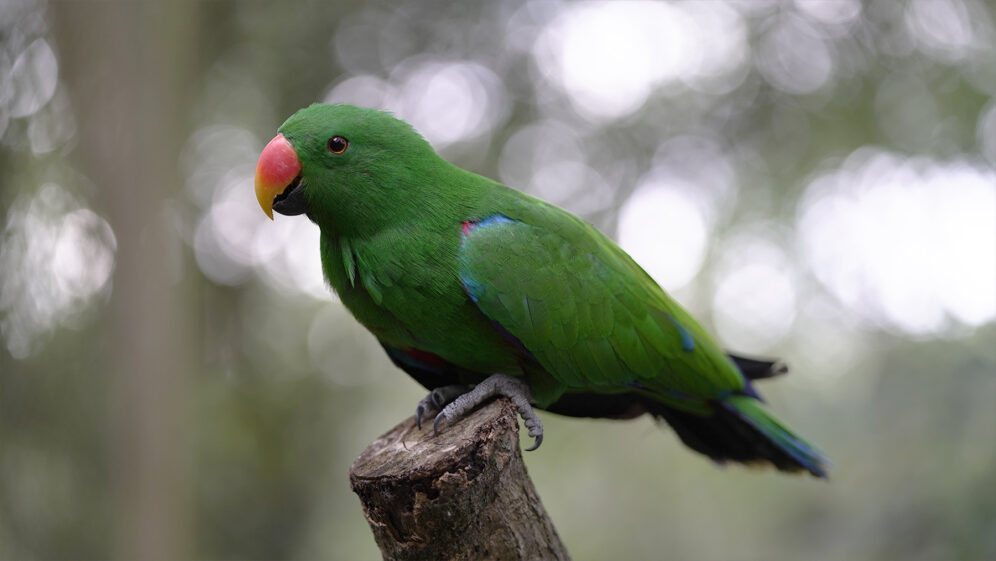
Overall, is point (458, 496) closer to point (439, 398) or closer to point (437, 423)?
point (437, 423)

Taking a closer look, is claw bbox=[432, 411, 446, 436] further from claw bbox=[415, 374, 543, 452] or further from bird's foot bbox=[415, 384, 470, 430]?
bird's foot bbox=[415, 384, 470, 430]

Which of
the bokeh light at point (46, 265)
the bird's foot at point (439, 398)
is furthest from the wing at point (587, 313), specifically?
the bokeh light at point (46, 265)

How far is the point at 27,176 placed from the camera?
14.4 feet

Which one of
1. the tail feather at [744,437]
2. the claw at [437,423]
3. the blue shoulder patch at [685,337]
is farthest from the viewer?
the tail feather at [744,437]

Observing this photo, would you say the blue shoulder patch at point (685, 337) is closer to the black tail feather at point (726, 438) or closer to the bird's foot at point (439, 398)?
the black tail feather at point (726, 438)

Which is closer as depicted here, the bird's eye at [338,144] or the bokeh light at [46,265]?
the bird's eye at [338,144]

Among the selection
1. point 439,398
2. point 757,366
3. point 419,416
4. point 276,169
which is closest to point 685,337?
point 757,366

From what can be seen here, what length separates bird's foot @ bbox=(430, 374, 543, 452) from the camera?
2.65 m

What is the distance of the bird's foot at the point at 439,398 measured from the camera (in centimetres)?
292

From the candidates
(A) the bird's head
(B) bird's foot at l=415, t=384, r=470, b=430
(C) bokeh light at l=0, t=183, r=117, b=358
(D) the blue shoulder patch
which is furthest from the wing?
(C) bokeh light at l=0, t=183, r=117, b=358

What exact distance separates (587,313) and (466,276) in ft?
1.98

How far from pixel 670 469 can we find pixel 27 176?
7.43 m

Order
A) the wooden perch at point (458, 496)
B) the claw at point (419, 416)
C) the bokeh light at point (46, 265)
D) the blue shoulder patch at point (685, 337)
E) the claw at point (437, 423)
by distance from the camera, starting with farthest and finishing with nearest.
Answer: the bokeh light at point (46, 265), the blue shoulder patch at point (685, 337), the claw at point (419, 416), the claw at point (437, 423), the wooden perch at point (458, 496)

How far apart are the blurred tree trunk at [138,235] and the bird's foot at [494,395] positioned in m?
3.35
